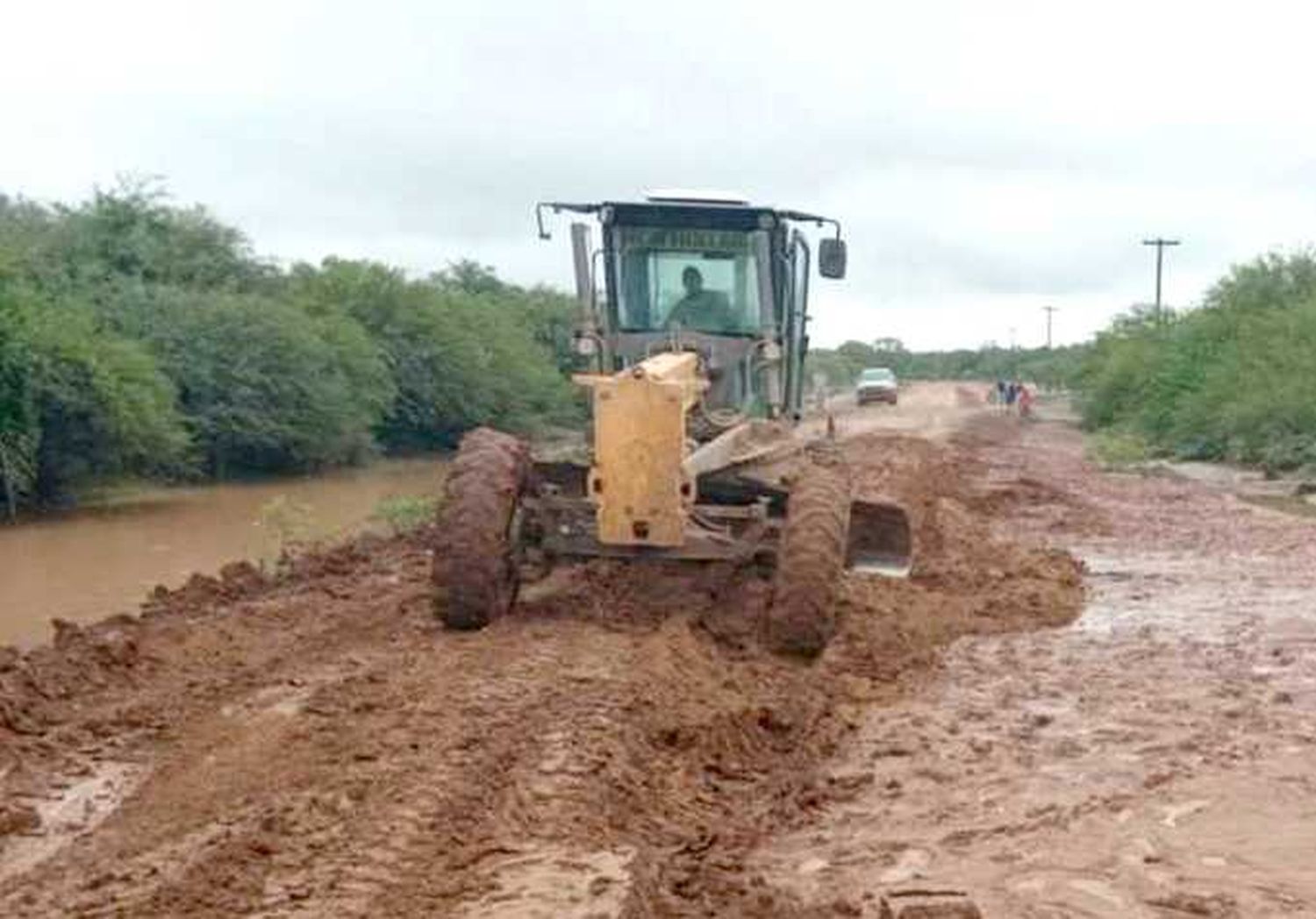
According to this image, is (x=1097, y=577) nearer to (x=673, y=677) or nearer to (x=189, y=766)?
(x=673, y=677)

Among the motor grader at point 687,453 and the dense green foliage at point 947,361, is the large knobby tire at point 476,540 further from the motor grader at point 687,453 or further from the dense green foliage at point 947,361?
the dense green foliage at point 947,361

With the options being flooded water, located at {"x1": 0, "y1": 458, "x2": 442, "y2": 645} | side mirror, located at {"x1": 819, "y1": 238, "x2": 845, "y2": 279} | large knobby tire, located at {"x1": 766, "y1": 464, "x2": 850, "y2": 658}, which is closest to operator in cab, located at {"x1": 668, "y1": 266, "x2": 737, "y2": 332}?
side mirror, located at {"x1": 819, "y1": 238, "x2": 845, "y2": 279}

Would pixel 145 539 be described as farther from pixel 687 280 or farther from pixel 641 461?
pixel 641 461

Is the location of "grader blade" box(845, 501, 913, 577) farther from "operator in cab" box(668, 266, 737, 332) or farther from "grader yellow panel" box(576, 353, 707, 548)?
"operator in cab" box(668, 266, 737, 332)

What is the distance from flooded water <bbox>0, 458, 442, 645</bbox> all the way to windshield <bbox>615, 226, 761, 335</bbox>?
226 inches

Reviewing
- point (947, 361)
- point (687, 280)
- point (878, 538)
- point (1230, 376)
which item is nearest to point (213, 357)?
point (1230, 376)

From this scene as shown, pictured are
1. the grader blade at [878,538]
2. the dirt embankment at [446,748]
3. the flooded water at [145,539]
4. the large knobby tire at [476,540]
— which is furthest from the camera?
the flooded water at [145,539]

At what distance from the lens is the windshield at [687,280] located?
570 inches

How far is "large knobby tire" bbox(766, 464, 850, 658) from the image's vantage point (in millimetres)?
11516

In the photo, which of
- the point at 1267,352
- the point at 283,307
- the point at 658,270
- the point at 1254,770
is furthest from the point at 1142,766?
the point at 1267,352

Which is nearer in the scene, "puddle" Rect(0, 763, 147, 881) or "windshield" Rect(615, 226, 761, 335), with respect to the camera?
"puddle" Rect(0, 763, 147, 881)

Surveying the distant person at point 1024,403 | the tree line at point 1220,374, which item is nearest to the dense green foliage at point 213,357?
the tree line at point 1220,374

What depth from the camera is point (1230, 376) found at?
4703 centimetres

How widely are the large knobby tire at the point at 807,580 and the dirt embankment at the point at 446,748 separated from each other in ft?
0.64
